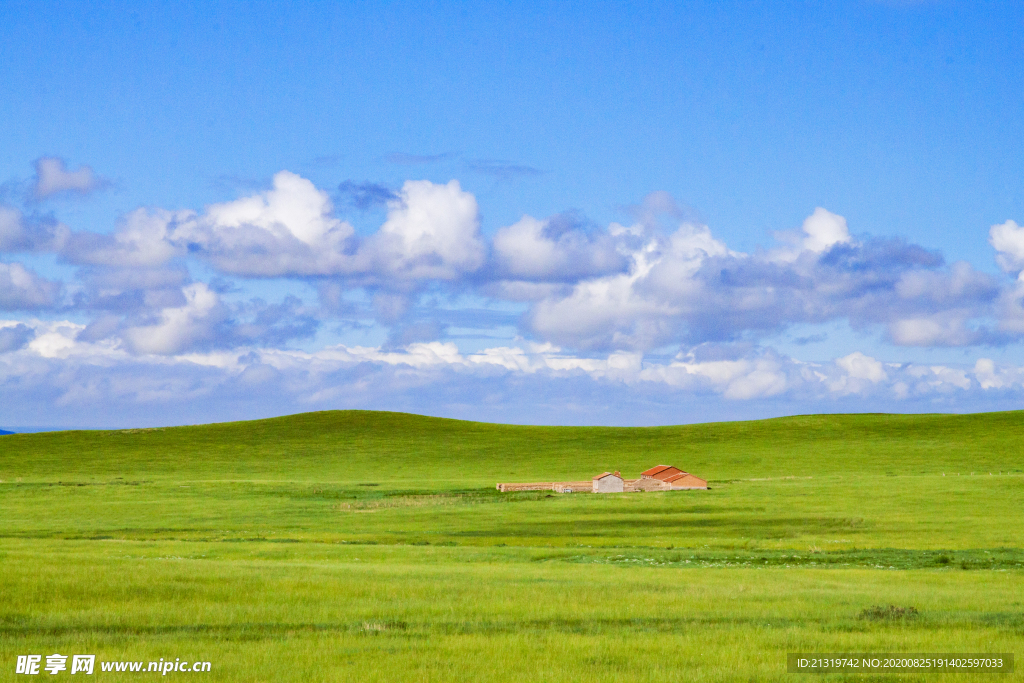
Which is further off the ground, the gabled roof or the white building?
the gabled roof

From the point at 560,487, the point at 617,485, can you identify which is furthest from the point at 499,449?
the point at 617,485

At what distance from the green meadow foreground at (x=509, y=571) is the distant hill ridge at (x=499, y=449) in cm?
211

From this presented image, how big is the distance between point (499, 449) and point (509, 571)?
295 feet

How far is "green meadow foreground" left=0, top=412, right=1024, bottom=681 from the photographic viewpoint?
15.5 metres

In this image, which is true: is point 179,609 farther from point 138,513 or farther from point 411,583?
point 138,513

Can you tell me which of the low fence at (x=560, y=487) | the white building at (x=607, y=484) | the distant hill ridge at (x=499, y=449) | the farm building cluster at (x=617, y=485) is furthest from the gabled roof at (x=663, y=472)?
the distant hill ridge at (x=499, y=449)

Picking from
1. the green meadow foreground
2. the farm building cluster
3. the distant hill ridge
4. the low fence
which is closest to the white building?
the farm building cluster

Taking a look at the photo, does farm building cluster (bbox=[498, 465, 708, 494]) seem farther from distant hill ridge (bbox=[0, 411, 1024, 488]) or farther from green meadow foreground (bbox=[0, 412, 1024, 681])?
distant hill ridge (bbox=[0, 411, 1024, 488])

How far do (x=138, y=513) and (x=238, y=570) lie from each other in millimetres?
38820

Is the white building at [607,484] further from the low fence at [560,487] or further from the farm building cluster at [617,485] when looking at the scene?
the low fence at [560,487]

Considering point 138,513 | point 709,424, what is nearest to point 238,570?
point 138,513

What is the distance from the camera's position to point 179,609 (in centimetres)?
1933

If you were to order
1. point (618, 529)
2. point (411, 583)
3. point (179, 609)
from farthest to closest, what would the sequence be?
point (618, 529), point (411, 583), point (179, 609)

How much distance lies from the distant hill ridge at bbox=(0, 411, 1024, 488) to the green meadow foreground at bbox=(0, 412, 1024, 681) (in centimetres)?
211
